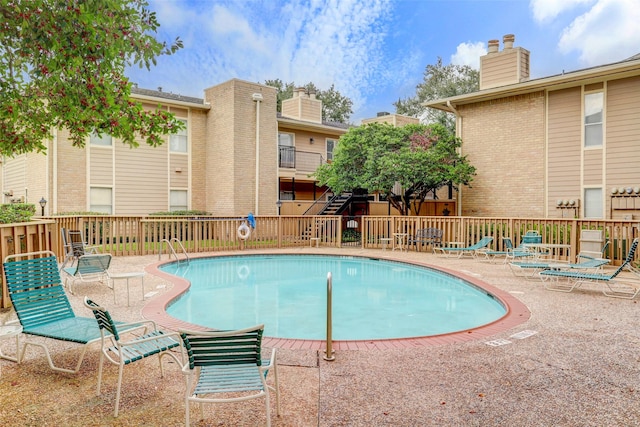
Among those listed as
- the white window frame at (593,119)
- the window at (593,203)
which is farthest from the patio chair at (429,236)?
the white window frame at (593,119)

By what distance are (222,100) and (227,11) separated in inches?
690

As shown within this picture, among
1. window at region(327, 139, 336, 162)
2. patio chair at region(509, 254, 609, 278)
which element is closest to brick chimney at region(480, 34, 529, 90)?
patio chair at region(509, 254, 609, 278)

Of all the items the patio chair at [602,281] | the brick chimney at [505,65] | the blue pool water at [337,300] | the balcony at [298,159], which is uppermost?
the brick chimney at [505,65]

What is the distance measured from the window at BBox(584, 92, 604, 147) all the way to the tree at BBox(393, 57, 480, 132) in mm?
20917

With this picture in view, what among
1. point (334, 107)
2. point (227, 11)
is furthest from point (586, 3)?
point (227, 11)

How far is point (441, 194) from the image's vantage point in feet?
70.7

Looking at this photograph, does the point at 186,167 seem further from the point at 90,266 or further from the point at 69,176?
the point at 90,266

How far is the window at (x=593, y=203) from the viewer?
1427 centimetres

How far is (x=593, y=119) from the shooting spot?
47.2 ft

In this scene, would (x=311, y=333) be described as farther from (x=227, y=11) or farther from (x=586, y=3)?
(x=586, y=3)

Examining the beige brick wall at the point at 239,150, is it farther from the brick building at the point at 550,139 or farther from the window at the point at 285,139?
the brick building at the point at 550,139

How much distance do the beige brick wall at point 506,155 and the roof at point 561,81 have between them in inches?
13.1

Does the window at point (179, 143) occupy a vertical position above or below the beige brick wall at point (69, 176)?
above

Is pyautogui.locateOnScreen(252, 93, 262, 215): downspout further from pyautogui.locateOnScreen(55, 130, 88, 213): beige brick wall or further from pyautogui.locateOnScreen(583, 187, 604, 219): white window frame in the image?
pyautogui.locateOnScreen(583, 187, 604, 219): white window frame
